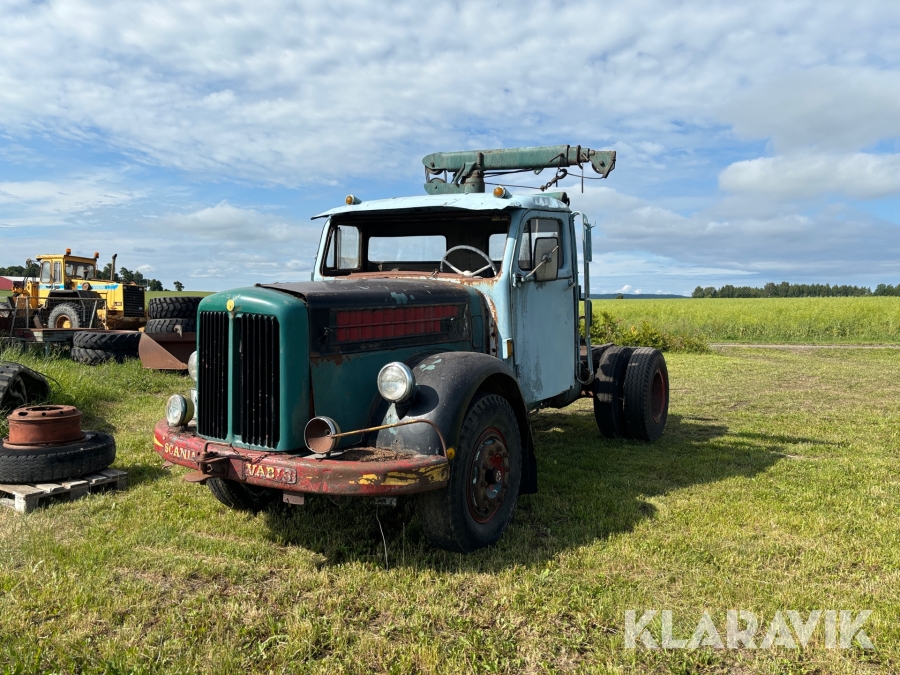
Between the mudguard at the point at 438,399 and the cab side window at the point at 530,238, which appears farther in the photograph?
the cab side window at the point at 530,238

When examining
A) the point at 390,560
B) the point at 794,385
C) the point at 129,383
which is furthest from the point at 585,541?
the point at 794,385

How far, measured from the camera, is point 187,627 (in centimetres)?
309

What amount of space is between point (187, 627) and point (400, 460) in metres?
1.22

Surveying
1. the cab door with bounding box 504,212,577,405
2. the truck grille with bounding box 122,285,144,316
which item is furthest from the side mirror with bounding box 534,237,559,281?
the truck grille with bounding box 122,285,144,316

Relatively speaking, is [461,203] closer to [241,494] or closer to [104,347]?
[241,494]

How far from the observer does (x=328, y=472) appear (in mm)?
3383

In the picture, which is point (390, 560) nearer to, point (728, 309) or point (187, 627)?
point (187, 627)

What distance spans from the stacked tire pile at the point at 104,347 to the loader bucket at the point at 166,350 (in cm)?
104

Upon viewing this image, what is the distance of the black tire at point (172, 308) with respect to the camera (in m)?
12.1

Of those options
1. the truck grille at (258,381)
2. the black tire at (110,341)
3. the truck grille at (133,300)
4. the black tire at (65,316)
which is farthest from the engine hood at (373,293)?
the truck grille at (133,300)

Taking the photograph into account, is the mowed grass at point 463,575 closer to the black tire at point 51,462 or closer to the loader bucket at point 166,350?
the black tire at point 51,462

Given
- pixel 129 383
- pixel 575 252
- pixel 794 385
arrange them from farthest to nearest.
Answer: pixel 794 385, pixel 129 383, pixel 575 252

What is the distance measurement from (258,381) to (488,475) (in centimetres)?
144

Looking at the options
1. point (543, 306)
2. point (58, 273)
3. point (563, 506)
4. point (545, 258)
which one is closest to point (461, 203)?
point (545, 258)
